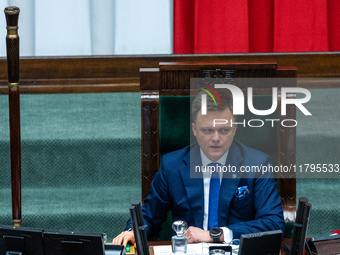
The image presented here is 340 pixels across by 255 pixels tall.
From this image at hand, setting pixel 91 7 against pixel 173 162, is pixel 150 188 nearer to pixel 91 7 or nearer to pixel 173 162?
pixel 173 162

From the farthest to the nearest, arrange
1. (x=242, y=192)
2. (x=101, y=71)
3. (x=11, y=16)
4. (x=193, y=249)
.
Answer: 1. (x=101, y=71)
2. (x=242, y=192)
3. (x=11, y=16)
4. (x=193, y=249)

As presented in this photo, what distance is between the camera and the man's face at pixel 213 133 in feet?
5.38

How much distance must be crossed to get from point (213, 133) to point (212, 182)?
8.2 inches

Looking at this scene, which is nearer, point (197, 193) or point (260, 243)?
point (260, 243)

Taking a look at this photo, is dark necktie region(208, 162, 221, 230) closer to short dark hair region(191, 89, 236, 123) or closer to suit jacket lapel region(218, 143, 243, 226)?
suit jacket lapel region(218, 143, 243, 226)

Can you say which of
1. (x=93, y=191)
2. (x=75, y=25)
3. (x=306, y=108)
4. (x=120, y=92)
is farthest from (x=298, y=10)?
(x=93, y=191)

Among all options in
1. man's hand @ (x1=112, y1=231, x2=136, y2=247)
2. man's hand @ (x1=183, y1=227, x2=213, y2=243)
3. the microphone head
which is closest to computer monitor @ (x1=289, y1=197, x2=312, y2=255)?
man's hand @ (x1=183, y1=227, x2=213, y2=243)

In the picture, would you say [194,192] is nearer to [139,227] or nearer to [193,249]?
[193,249]

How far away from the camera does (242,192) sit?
168 centimetres

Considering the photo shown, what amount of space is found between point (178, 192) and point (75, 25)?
4.64 ft

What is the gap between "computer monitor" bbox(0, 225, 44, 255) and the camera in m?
1.06

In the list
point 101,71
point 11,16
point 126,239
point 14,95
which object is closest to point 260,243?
point 126,239

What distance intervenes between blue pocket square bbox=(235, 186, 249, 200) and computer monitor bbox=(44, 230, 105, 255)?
0.76 metres

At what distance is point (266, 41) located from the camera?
8.50 feet
